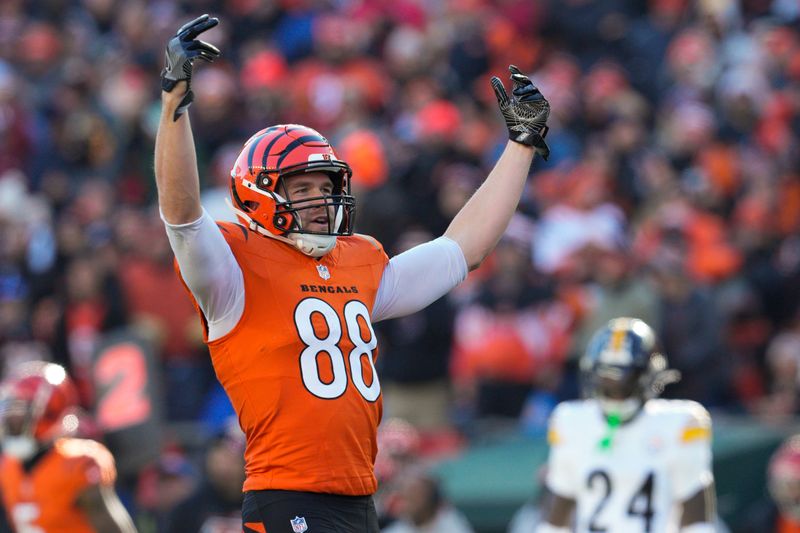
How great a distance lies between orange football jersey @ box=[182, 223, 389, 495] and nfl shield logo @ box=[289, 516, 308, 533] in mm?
90

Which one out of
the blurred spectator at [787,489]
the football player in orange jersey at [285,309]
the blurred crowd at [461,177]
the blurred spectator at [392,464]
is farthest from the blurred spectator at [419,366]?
the football player in orange jersey at [285,309]

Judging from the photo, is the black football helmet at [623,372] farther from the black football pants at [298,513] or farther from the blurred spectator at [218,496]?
the black football pants at [298,513]

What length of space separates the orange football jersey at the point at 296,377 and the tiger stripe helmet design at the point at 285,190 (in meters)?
0.07

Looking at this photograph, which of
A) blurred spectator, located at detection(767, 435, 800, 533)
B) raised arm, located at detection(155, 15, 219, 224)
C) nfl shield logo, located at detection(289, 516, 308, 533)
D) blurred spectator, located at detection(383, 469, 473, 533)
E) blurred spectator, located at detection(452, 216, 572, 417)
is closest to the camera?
raised arm, located at detection(155, 15, 219, 224)

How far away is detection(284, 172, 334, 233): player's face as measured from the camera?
470cm

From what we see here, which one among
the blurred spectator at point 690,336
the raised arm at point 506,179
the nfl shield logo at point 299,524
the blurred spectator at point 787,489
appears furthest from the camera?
the blurred spectator at point 690,336

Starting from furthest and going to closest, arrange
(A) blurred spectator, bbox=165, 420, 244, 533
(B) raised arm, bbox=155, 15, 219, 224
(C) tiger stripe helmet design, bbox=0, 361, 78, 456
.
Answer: (A) blurred spectator, bbox=165, 420, 244, 533
(C) tiger stripe helmet design, bbox=0, 361, 78, 456
(B) raised arm, bbox=155, 15, 219, 224

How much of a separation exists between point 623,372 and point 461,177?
14.7 feet

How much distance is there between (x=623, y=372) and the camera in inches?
286

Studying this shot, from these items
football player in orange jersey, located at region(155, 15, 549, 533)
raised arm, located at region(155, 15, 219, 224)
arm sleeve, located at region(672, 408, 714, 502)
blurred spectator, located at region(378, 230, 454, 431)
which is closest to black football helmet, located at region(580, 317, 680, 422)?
arm sleeve, located at region(672, 408, 714, 502)

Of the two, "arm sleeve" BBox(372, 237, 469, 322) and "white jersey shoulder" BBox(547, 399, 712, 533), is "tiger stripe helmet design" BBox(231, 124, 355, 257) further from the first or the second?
"white jersey shoulder" BBox(547, 399, 712, 533)

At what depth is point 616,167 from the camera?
39.1 ft

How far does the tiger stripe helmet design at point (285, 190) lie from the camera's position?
4.69m

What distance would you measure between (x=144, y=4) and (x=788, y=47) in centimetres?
641
